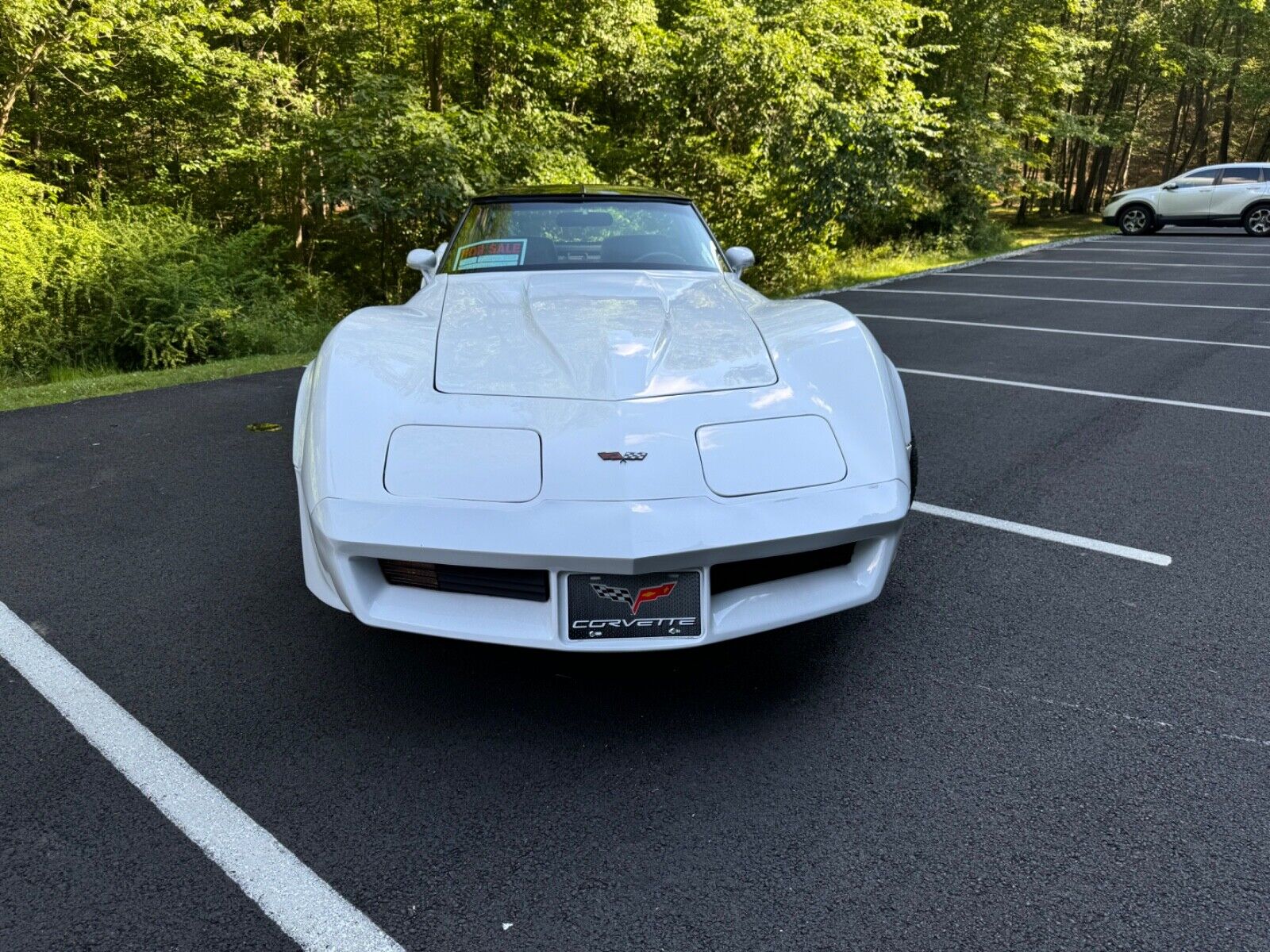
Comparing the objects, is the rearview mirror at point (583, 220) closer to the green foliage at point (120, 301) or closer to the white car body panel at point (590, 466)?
the white car body panel at point (590, 466)

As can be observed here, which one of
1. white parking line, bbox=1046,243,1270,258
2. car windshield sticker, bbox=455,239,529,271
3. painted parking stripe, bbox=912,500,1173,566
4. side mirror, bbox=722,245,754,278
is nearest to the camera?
painted parking stripe, bbox=912,500,1173,566

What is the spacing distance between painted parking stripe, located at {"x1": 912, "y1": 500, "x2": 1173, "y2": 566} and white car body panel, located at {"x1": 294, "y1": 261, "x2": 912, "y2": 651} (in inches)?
41.6

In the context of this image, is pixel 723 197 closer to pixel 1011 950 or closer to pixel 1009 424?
pixel 1009 424

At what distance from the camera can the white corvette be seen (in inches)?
82.3

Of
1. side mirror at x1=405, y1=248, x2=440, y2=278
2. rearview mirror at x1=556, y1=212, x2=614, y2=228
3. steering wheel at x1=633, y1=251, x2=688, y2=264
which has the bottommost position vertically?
side mirror at x1=405, y1=248, x2=440, y2=278

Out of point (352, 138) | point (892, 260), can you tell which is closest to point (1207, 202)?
point (892, 260)

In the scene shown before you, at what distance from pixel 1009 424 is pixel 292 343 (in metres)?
6.21

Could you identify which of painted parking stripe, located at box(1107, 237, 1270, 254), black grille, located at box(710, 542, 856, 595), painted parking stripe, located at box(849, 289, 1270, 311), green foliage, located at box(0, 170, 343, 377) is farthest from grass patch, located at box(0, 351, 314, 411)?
painted parking stripe, located at box(1107, 237, 1270, 254)

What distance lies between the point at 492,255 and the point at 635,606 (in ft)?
7.56

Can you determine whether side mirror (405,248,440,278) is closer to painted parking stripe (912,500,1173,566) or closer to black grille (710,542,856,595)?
painted parking stripe (912,500,1173,566)

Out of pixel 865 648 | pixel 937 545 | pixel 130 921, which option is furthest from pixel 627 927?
pixel 937 545

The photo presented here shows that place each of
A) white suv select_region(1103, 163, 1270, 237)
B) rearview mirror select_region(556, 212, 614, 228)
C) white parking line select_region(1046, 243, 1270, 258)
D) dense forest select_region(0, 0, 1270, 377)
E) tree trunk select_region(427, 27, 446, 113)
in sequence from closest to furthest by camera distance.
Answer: rearview mirror select_region(556, 212, 614, 228) < dense forest select_region(0, 0, 1270, 377) < tree trunk select_region(427, 27, 446, 113) < white parking line select_region(1046, 243, 1270, 258) < white suv select_region(1103, 163, 1270, 237)

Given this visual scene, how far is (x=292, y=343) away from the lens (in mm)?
8383

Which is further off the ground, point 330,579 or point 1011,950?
point 330,579
